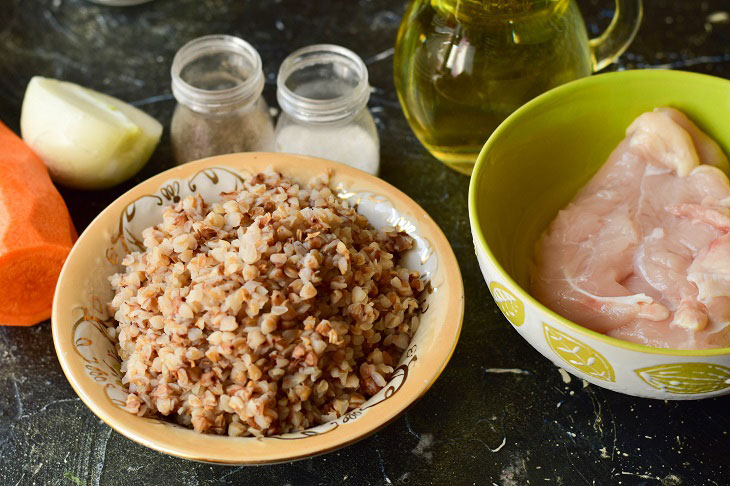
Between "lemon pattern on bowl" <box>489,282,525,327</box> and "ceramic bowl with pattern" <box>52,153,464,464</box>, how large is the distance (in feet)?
0.16

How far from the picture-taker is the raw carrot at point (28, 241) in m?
1.16

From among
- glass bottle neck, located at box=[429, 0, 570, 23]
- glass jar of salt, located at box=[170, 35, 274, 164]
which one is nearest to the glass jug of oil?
glass bottle neck, located at box=[429, 0, 570, 23]

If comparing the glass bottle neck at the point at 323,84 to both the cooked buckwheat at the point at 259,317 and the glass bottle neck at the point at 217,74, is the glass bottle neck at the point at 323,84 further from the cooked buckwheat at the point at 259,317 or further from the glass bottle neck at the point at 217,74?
the cooked buckwheat at the point at 259,317

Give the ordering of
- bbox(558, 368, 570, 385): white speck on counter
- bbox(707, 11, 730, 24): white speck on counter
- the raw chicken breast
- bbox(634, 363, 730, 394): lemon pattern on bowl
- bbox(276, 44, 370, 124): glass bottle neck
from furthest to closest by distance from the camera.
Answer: bbox(707, 11, 730, 24): white speck on counter
bbox(276, 44, 370, 124): glass bottle neck
bbox(558, 368, 570, 385): white speck on counter
the raw chicken breast
bbox(634, 363, 730, 394): lemon pattern on bowl

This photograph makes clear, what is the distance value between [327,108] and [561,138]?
1.23ft

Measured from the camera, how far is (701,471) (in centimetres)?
104

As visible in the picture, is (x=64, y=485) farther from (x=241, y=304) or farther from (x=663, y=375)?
(x=663, y=375)

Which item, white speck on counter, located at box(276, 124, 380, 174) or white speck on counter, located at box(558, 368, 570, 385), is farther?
white speck on counter, located at box(276, 124, 380, 174)

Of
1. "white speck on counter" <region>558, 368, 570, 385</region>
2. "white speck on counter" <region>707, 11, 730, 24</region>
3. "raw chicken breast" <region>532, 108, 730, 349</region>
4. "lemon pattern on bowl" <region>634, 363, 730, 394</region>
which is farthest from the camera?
"white speck on counter" <region>707, 11, 730, 24</region>

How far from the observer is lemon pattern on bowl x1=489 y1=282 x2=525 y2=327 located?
0.97m

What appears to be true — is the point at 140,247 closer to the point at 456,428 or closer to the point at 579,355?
the point at 456,428

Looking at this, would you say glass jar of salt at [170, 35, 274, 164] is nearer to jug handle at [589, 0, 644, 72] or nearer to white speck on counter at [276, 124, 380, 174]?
white speck on counter at [276, 124, 380, 174]

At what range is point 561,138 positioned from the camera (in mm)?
1229

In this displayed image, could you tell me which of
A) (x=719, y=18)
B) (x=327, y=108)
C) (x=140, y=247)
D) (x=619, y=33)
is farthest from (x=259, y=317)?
(x=719, y=18)
